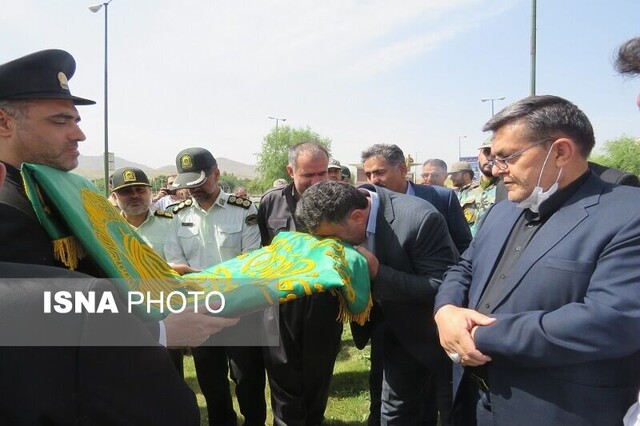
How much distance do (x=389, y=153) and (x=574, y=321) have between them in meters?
3.16

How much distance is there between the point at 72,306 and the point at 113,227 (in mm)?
1377

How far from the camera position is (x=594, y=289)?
168cm

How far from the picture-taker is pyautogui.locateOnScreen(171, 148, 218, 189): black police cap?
3.93 metres

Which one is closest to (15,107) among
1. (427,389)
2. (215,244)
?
(215,244)

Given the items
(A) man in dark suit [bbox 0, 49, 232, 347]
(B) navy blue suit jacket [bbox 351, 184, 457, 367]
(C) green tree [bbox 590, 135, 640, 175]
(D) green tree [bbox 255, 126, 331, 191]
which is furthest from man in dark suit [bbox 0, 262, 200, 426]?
(D) green tree [bbox 255, 126, 331, 191]

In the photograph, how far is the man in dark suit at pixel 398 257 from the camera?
8.85 feet

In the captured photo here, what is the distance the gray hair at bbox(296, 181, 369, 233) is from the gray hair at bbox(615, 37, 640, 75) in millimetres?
1328

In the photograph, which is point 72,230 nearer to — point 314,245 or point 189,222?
point 314,245

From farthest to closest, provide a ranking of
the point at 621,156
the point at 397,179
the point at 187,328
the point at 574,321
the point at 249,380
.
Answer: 1. the point at 621,156
2. the point at 397,179
3. the point at 249,380
4. the point at 187,328
5. the point at 574,321

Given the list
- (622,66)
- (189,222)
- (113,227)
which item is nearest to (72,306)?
(113,227)

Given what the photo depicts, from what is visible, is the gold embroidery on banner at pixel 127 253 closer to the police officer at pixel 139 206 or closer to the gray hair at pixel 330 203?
the gray hair at pixel 330 203

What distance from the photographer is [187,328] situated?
2113 mm

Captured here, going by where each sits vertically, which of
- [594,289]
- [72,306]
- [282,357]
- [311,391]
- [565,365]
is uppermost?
[72,306]

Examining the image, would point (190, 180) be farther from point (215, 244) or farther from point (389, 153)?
point (389, 153)
